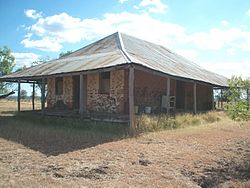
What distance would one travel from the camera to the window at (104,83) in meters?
15.5

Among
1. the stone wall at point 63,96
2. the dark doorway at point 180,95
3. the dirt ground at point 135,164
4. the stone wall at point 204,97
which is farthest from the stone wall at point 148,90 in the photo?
the dirt ground at point 135,164

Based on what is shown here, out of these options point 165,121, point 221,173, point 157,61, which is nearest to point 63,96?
point 157,61

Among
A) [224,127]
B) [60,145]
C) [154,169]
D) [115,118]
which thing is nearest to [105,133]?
[115,118]

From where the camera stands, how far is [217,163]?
7.70 metres

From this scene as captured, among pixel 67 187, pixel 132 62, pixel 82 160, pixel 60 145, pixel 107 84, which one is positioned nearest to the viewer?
pixel 67 187

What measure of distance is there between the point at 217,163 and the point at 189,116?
710 centimetres

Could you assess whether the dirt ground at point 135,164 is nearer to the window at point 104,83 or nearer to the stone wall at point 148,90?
the stone wall at point 148,90

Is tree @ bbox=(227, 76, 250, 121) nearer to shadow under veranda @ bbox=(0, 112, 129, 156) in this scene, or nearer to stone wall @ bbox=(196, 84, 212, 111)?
shadow under veranda @ bbox=(0, 112, 129, 156)

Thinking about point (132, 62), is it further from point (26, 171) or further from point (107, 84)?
point (26, 171)

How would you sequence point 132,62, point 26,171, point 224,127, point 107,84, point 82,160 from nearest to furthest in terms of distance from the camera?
point 26,171, point 82,160, point 132,62, point 224,127, point 107,84

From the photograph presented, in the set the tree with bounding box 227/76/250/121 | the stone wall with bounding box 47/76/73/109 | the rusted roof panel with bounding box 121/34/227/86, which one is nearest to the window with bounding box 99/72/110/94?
the rusted roof panel with bounding box 121/34/227/86

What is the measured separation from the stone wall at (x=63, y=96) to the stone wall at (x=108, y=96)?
1.64m

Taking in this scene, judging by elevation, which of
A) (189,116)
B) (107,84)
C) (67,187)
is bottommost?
(67,187)

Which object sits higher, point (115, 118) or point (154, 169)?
point (115, 118)
